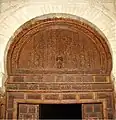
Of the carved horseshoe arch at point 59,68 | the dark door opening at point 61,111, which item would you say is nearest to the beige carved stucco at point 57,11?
the carved horseshoe arch at point 59,68

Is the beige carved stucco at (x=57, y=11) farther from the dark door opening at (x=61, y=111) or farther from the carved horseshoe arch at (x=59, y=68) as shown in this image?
the dark door opening at (x=61, y=111)

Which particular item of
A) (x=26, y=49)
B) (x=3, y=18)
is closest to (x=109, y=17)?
(x=26, y=49)

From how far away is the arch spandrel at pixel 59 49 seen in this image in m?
3.48

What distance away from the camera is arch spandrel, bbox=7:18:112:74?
11.4 ft

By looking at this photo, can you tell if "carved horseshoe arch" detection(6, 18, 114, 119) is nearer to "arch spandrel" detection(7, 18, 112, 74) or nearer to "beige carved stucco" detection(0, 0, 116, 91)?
"arch spandrel" detection(7, 18, 112, 74)

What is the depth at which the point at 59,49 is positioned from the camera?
355 centimetres

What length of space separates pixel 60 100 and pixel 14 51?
973 mm

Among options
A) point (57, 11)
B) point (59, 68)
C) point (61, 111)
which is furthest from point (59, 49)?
point (61, 111)

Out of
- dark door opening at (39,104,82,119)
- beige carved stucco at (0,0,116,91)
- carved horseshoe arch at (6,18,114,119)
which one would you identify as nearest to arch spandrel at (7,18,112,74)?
carved horseshoe arch at (6,18,114,119)

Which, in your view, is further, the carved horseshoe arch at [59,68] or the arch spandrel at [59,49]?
the arch spandrel at [59,49]

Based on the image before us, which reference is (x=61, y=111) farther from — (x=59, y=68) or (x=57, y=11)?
(x=57, y=11)

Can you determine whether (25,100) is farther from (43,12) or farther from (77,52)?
(43,12)

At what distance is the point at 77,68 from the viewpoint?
348 centimetres

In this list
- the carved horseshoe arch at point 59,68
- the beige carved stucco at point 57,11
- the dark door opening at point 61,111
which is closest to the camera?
the carved horseshoe arch at point 59,68
